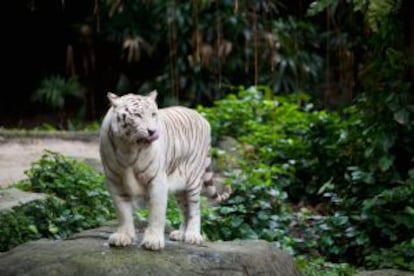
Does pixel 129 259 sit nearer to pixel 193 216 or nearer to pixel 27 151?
pixel 193 216

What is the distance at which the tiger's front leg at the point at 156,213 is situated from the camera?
4910mm

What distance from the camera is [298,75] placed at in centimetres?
1532

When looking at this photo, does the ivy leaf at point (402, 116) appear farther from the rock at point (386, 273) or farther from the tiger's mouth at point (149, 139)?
the tiger's mouth at point (149, 139)

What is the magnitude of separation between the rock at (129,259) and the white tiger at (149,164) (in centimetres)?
12

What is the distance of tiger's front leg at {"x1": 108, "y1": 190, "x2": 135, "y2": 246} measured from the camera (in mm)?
4977

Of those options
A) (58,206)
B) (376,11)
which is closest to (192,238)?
(58,206)

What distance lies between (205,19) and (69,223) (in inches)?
347

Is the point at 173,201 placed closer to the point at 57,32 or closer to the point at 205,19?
the point at 205,19

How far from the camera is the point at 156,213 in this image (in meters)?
4.92

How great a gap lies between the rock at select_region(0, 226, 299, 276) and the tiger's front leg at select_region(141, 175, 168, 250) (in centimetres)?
6

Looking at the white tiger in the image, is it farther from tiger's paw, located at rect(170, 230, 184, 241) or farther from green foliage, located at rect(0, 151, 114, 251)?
green foliage, located at rect(0, 151, 114, 251)

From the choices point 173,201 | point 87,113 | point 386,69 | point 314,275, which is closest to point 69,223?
point 173,201

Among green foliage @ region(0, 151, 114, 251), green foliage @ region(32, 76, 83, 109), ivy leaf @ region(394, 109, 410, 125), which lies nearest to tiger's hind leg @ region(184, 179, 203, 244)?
green foliage @ region(0, 151, 114, 251)

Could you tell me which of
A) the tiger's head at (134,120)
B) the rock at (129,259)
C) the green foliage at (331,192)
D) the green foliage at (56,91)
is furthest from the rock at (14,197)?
the green foliage at (56,91)
